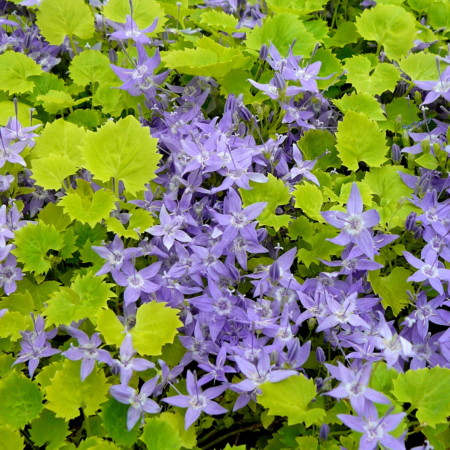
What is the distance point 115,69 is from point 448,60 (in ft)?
3.41

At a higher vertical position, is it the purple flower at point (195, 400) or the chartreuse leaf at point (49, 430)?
the purple flower at point (195, 400)

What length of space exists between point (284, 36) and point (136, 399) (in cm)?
125

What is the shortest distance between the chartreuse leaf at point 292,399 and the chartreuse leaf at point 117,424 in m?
0.30

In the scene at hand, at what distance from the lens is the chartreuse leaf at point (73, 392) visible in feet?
4.36

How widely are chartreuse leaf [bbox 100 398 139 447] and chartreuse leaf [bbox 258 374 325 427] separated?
0.30 meters

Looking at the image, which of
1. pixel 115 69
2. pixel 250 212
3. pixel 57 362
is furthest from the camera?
pixel 115 69

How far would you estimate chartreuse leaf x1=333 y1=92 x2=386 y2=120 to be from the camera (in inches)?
72.7

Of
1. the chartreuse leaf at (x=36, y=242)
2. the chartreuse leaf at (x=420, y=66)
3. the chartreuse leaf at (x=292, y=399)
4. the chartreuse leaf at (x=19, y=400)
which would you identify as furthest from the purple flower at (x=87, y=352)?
the chartreuse leaf at (x=420, y=66)

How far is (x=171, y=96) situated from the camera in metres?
1.93

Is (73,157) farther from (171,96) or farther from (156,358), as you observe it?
(156,358)

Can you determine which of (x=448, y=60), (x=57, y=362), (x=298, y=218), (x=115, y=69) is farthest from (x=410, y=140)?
(x=57, y=362)

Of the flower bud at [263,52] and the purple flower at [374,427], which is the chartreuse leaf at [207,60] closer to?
the flower bud at [263,52]

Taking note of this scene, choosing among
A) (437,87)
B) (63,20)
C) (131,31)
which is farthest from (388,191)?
(63,20)

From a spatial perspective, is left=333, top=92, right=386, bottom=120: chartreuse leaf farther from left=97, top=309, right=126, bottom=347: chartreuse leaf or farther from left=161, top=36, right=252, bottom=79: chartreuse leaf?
left=97, top=309, right=126, bottom=347: chartreuse leaf
